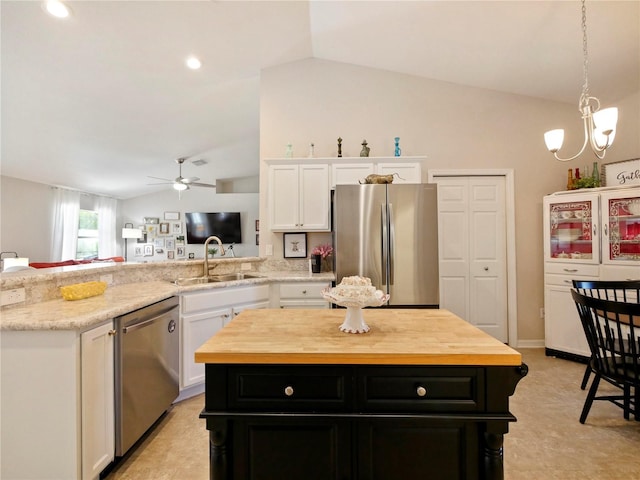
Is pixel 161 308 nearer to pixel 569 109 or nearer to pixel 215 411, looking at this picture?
pixel 215 411

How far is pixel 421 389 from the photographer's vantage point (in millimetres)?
1119

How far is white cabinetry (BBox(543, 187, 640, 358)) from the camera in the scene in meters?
2.93

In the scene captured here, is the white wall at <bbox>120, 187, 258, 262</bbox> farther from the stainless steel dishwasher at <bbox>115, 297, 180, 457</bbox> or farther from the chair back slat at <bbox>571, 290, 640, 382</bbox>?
the chair back slat at <bbox>571, 290, 640, 382</bbox>

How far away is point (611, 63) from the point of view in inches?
115

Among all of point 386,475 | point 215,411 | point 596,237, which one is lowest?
point 386,475

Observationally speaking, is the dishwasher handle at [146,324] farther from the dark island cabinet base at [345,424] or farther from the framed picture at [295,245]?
the framed picture at [295,245]

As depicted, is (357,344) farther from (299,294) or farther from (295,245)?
(295,245)

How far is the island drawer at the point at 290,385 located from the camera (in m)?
1.14

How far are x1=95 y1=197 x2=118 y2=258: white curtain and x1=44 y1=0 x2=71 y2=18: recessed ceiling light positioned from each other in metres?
6.22

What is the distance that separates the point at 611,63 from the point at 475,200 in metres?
1.69

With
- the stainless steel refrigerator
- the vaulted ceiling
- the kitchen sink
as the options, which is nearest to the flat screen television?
the vaulted ceiling

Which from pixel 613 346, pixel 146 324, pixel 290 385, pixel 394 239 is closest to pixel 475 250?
pixel 394 239

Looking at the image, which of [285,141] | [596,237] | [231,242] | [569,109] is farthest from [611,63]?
[231,242]

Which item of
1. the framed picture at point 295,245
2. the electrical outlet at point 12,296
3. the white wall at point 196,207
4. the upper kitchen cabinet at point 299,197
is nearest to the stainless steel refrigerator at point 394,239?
the upper kitchen cabinet at point 299,197
